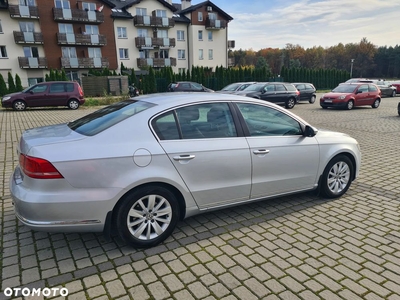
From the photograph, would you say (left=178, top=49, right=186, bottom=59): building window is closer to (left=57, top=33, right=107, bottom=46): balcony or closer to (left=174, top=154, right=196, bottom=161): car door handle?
(left=57, top=33, right=107, bottom=46): balcony

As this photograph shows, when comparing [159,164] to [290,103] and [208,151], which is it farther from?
[290,103]

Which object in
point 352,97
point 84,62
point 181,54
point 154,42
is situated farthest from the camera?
point 181,54

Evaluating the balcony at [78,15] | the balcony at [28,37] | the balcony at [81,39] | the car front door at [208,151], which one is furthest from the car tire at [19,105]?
the balcony at [78,15]

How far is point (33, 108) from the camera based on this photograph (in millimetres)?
17875

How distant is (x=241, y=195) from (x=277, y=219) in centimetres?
64

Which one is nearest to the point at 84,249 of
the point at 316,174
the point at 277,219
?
the point at 277,219

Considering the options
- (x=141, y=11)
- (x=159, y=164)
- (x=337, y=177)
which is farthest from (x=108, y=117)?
(x=141, y=11)

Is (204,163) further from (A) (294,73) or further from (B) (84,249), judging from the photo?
(A) (294,73)

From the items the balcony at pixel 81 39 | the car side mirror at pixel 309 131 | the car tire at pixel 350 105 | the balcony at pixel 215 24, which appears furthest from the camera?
the balcony at pixel 215 24

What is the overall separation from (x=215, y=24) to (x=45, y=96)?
1336 inches

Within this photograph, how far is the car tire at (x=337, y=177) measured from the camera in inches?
169

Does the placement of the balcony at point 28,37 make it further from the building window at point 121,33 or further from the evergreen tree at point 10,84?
the building window at point 121,33

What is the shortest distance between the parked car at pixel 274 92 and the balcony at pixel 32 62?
27.3 m

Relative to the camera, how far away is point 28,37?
32312 millimetres
